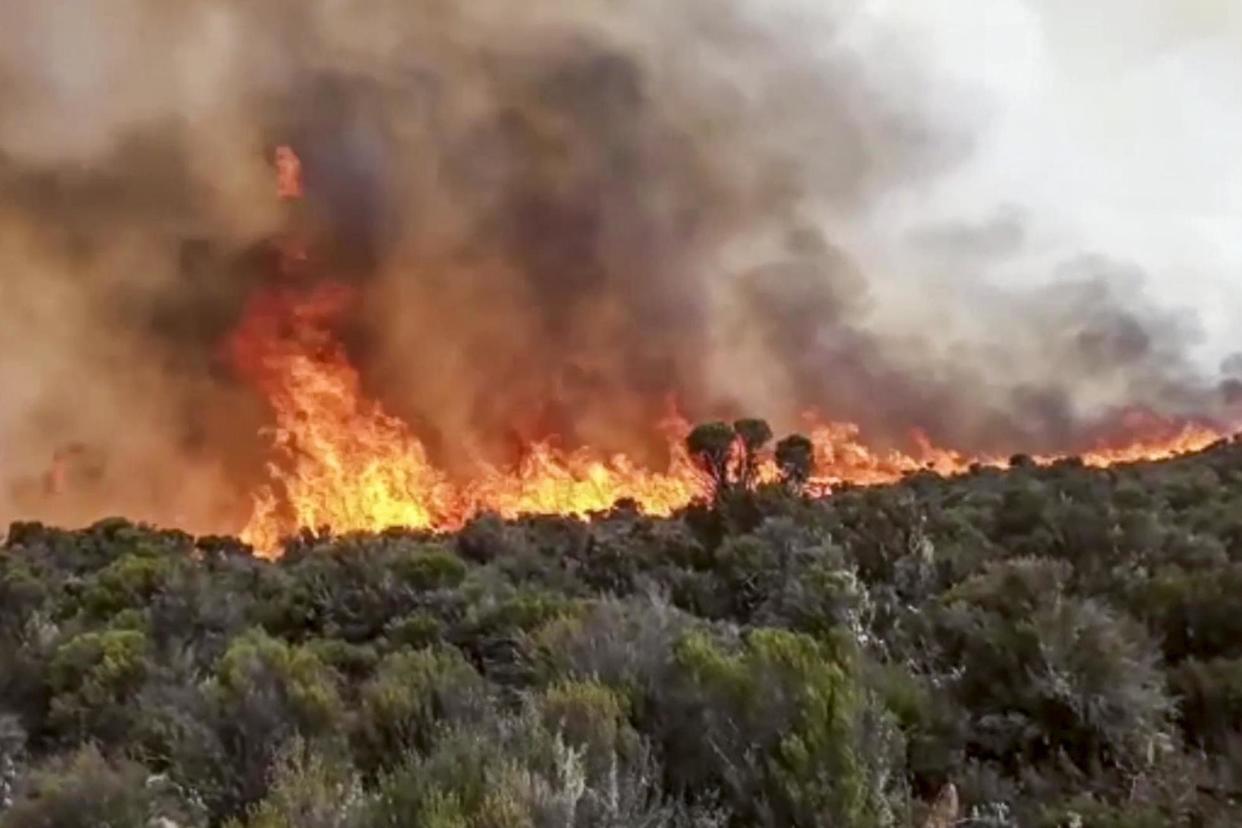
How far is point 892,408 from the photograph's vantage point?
5434cm

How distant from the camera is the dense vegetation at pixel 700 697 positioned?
15.2 ft

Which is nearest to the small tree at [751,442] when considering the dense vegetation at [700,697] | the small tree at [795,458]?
the small tree at [795,458]

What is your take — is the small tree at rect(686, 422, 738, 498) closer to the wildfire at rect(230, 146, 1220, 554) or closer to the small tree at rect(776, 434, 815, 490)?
the small tree at rect(776, 434, 815, 490)

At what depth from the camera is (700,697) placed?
526 cm

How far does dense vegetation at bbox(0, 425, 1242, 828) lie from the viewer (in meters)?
4.62

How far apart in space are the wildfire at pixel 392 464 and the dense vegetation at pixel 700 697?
18885mm

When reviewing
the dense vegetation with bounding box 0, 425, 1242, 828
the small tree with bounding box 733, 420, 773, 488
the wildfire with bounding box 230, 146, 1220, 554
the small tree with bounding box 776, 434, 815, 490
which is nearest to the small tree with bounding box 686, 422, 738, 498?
the small tree with bounding box 733, 420, 773, 488

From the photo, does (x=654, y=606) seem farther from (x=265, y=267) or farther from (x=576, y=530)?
(x=265, y=267)

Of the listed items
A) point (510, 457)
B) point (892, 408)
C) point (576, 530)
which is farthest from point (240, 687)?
point (892, 408)

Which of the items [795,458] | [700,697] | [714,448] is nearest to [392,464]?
[795,458]

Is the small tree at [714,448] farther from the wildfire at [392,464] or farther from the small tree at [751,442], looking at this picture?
the wildfire at [392,464]

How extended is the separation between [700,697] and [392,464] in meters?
39.1

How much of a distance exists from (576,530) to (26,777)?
40.1 ft

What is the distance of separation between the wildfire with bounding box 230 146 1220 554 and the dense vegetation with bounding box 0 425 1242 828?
18.9 meters
